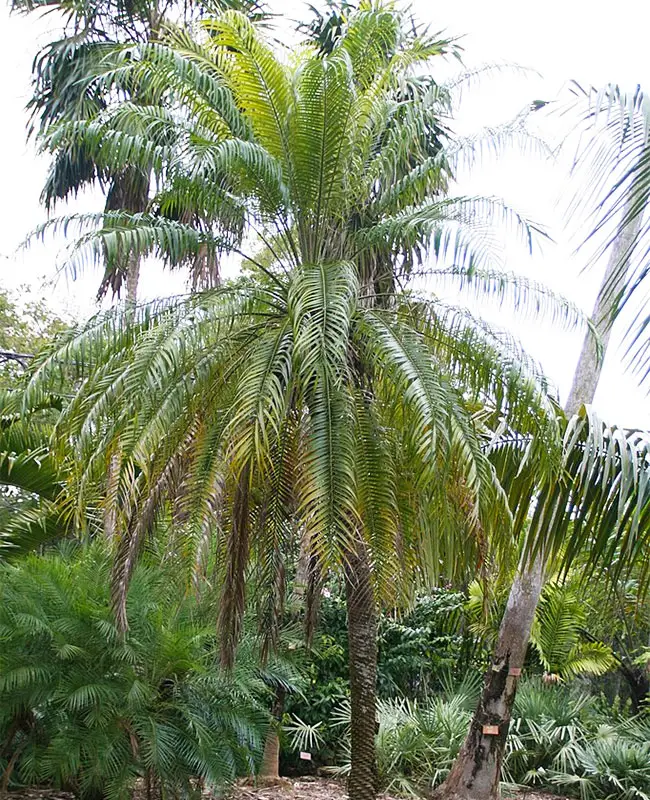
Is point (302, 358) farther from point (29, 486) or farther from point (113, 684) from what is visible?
point (29, 486)

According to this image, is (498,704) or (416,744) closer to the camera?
(498,704)

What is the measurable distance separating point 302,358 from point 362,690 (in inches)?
113

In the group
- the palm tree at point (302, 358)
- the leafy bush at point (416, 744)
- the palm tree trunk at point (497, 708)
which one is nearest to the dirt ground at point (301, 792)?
the leafy bush at point (416, 744)

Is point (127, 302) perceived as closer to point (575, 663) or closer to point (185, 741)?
point (185, 741)

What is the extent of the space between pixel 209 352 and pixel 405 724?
246 inches

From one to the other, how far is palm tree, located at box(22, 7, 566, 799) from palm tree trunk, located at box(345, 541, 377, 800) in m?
0.02

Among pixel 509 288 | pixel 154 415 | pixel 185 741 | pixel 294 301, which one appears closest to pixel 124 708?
pixel 185 741

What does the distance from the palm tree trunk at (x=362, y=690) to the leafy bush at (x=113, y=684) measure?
1.34 m

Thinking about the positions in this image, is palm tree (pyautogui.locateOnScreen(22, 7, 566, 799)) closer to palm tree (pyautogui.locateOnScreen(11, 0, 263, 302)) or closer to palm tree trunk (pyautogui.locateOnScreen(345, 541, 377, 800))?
palm tree trunk (pyautogui.locateOnScreen(345, 541, 377, 800))

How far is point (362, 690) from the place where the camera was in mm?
7043

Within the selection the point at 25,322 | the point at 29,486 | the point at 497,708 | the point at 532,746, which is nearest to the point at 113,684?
the point at 29,486

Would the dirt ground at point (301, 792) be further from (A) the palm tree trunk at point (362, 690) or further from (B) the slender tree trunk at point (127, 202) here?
(B) the slender tree trunk at point (127, 202)

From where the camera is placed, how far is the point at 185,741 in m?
7.72

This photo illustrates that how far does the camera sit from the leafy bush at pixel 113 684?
7340mm
